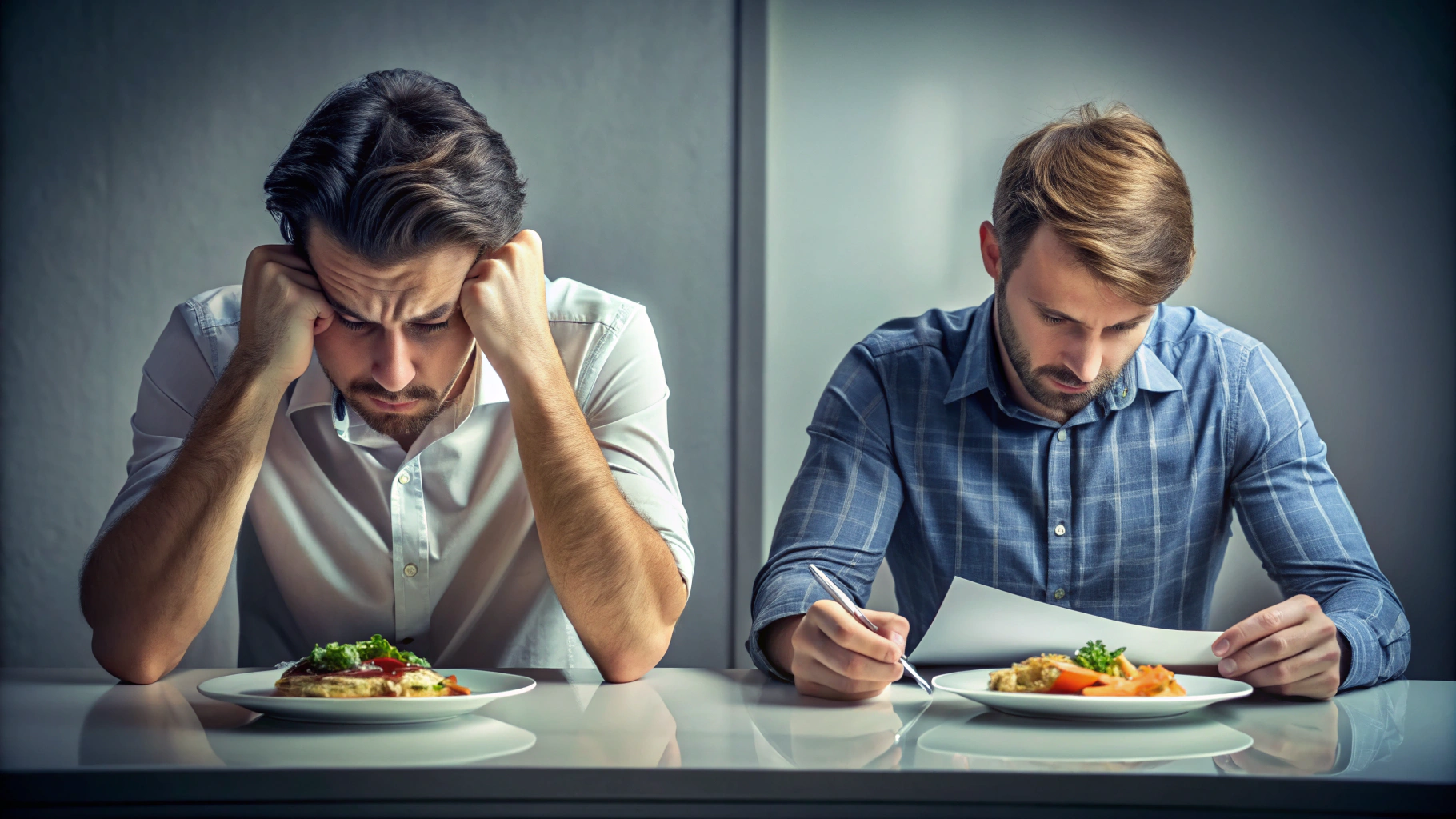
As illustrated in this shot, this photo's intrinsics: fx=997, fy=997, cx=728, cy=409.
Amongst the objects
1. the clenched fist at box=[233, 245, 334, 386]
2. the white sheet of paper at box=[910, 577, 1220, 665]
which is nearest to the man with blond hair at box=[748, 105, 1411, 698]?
the white sheet of paper at box=[910, 577, 1220, 665]

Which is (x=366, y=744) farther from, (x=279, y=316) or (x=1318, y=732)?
(x=1318, y=732)

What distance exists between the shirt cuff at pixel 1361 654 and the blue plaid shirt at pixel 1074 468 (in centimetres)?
35

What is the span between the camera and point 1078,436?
160 centimetres

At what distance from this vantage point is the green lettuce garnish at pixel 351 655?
0.93 metres

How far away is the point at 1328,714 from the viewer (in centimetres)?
103

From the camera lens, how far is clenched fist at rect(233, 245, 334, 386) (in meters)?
1.31

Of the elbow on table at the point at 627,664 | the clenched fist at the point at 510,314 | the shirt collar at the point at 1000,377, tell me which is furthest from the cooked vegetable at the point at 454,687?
the shirt collar at the point at 1000,377

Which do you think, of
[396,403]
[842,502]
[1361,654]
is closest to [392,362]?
[396,403]

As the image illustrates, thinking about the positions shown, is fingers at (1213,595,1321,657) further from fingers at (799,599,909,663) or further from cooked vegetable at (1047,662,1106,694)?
fingers at (799,599,909,663)

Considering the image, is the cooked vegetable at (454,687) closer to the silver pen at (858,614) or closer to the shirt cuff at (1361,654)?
the silver pen at (858,614)

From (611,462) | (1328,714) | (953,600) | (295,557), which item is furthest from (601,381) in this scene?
(1328,714)

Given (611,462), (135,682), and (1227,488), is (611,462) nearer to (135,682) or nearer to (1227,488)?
(135,682)

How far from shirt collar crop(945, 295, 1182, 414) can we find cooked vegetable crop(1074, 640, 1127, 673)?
634mm

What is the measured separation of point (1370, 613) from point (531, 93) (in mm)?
2094
